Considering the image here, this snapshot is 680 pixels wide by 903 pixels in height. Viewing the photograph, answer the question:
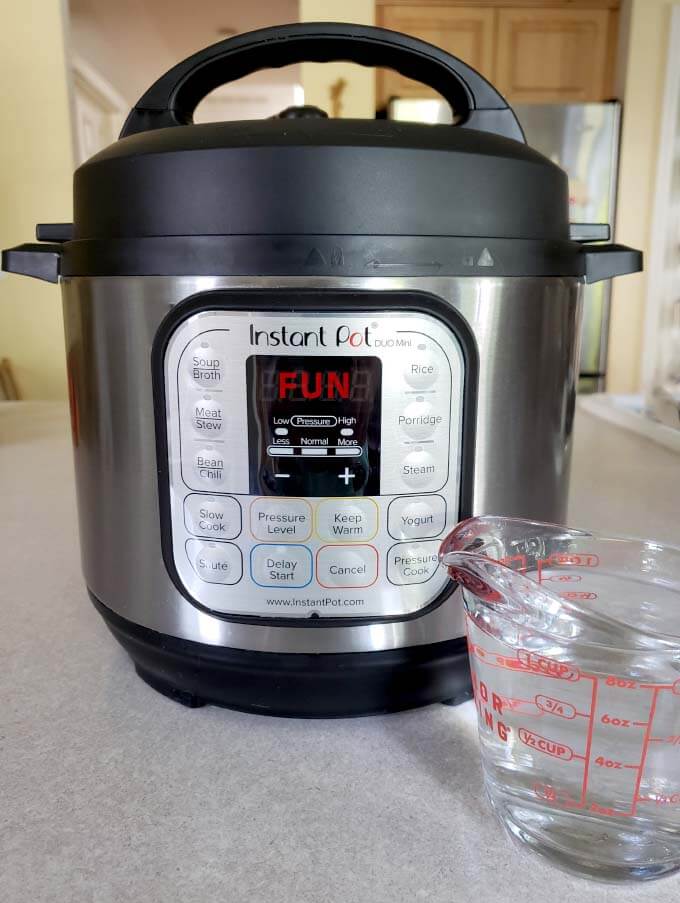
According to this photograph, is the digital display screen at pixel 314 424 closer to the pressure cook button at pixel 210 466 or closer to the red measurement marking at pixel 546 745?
the pressure cook button at pixel 210 466

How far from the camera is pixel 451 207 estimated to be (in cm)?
30

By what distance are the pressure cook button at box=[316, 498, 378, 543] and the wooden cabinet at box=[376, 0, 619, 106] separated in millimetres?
2770

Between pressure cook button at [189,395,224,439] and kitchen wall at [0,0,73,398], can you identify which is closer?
pressure cook button at [189,395,224,439]

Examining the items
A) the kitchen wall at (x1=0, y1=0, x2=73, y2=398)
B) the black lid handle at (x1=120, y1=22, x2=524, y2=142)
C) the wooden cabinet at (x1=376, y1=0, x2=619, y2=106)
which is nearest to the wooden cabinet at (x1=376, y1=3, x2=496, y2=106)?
the wooden cabinet at (x1=376, y1=0, x2=619, y2=106)

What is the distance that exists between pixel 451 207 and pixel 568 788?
0.77ft

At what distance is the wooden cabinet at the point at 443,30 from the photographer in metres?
2.69

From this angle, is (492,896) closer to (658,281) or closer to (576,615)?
(576,615)

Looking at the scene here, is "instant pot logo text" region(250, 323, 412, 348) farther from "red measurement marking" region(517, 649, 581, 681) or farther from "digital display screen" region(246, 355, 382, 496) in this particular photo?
"red measurement marking" region(517, 649, 581, 681)

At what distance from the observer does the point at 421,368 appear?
313 mm

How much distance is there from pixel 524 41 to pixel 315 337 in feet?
9.87

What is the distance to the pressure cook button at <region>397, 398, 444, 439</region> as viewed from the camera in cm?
32

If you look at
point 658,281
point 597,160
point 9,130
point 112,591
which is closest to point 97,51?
point 9,130

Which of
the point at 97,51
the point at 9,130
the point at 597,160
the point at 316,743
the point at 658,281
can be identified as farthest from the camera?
the point at 97,51

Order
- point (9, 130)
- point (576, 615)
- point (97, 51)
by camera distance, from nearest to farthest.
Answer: point (576, 615) → point (9, 130) → point (97, 51)
